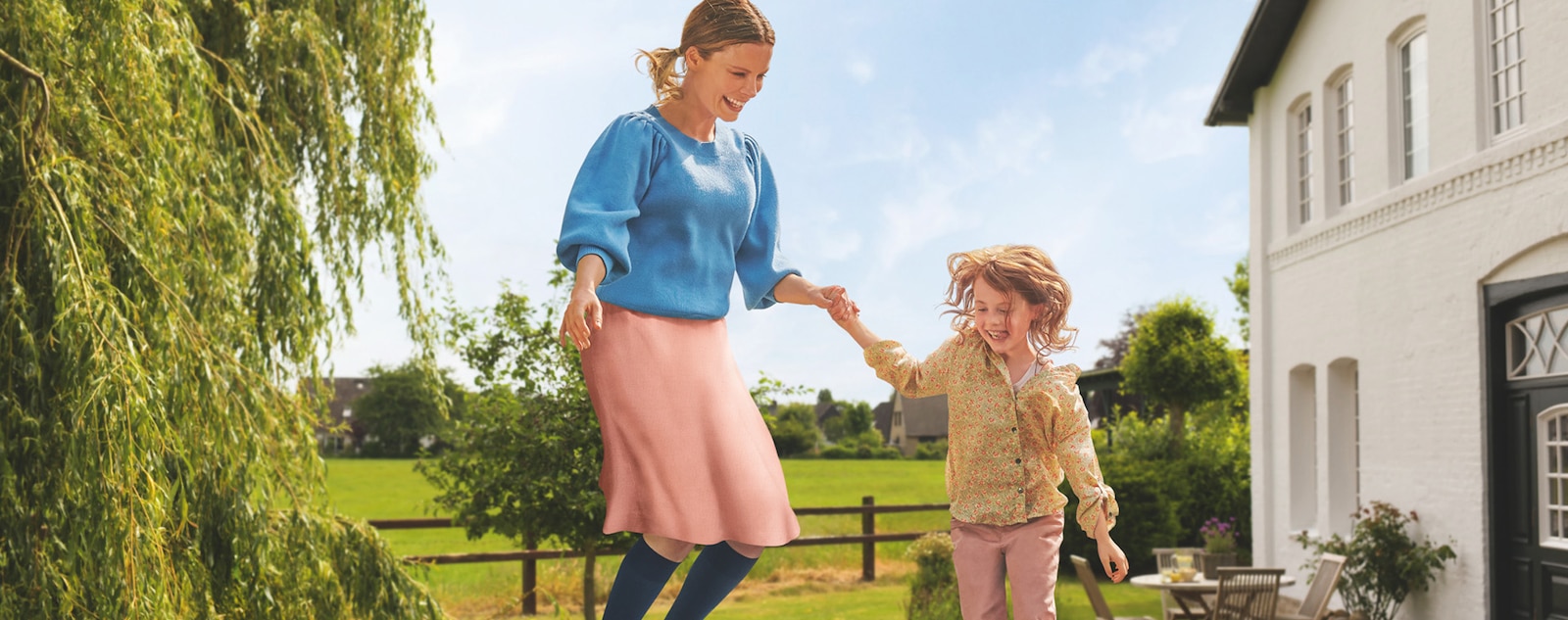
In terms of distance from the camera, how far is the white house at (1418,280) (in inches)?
377

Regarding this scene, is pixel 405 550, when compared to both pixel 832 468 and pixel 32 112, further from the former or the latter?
pixel 32 112

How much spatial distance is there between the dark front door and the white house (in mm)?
17

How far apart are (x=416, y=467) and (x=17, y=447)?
6.10 m

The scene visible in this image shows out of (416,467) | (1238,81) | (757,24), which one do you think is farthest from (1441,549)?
(757,24)

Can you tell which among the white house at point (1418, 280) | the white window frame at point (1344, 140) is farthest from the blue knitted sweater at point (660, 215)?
the white window frame at point (1344, 140)

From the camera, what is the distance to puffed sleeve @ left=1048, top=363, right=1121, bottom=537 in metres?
2.52

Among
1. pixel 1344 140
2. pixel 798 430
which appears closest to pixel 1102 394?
pixel 798 430

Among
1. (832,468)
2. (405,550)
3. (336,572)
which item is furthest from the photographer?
(832,468)

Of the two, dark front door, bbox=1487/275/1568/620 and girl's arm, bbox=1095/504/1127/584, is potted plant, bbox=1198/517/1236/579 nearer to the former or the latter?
dark front door, bbox=1487/275/1568/620

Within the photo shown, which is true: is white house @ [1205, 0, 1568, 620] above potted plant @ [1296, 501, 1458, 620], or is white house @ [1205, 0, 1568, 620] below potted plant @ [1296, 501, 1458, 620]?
above

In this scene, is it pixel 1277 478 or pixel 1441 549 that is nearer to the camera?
pixel 1441 549

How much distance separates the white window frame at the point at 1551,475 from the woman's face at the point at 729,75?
30.0ft

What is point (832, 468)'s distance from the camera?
31844 mm

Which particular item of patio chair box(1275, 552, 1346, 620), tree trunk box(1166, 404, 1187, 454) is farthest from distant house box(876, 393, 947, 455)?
patio chair box(1275, 552, 1346, 620)
